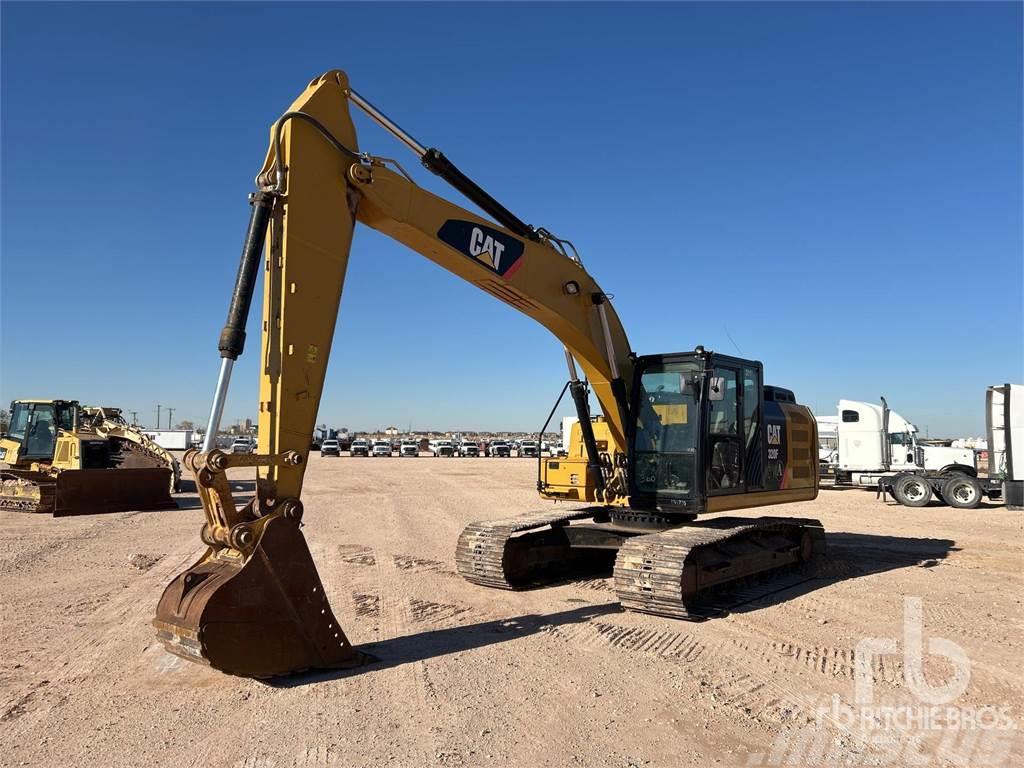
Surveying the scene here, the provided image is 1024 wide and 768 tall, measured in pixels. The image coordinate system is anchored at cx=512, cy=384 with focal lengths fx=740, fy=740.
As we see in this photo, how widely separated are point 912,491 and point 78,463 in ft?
78.0

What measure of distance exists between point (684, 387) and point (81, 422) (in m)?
18.9

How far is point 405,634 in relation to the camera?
6.96m

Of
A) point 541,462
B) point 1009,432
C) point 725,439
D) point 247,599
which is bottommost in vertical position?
point 247,599

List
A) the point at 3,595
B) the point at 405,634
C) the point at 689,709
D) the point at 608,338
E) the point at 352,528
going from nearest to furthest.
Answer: the point at 689,709, the point at 405,634, the point at 3,595, the point at 608,338, the point at 352,528

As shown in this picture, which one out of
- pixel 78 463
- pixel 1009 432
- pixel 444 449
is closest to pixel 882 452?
pixel 1009 432

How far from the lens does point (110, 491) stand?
57.0ft

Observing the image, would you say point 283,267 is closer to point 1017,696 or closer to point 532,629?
point 532,629

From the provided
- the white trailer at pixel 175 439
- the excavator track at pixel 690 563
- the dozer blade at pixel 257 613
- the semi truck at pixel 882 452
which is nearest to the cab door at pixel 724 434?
the excavator track at pixel 690 563

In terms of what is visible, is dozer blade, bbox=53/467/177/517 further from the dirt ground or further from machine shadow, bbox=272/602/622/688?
machine shadow, bbox=272/602/622/688

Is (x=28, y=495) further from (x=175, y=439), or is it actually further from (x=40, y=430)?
(x=175, y=439)

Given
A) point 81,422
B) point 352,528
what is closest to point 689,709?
point 352,528

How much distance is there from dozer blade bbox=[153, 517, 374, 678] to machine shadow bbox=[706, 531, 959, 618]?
13.8ft

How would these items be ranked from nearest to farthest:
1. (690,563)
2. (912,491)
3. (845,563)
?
(690,563)
(845,563)
(912,491)

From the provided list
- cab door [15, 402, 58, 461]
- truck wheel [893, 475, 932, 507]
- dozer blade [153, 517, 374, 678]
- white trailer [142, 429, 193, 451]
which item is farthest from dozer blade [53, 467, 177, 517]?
white trailer [142, 429, 193, 451]
